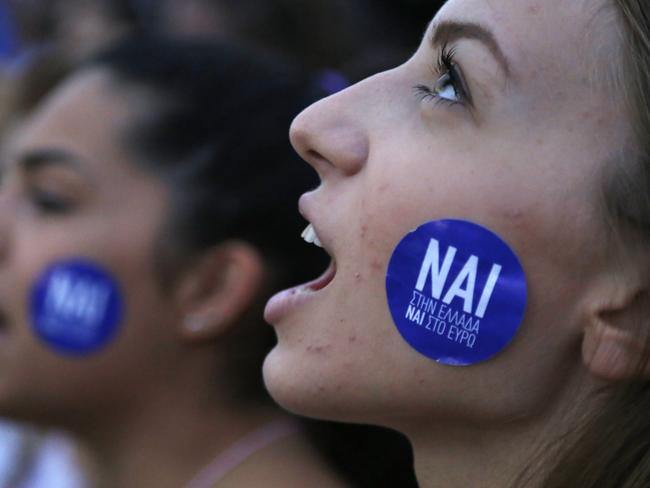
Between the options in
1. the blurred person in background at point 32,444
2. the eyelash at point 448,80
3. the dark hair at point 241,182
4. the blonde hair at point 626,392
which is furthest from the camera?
the blurred person in background at point 32,444

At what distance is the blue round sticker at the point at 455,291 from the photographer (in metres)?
1.62

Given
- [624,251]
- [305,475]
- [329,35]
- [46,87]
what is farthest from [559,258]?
[329,35]

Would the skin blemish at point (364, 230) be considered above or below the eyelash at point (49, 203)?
below

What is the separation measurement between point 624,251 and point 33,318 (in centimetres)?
152

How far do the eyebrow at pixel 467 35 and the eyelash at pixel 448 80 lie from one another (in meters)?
0.02

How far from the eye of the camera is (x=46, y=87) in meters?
3.51

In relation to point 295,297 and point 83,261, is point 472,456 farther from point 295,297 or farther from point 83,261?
point 83,261

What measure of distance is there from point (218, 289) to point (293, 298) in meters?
0.93

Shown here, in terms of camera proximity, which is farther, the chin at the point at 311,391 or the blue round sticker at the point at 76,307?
the blue round sticker at the point at 76,307

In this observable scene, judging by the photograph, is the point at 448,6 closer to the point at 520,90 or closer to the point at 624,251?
the point at 520,90

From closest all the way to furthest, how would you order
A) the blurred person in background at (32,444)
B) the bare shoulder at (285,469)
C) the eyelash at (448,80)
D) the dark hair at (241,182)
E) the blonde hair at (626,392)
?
the blonde hair at (626,392), the eyelash at (448,80), the bare shoulder at (285,469), the dark hair at (241,182), the blurred person in background at (32,444)

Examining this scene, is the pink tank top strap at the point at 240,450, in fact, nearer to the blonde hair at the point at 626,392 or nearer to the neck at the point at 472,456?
the neck at the point at 472,456

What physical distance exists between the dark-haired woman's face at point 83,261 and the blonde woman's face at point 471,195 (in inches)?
36.9

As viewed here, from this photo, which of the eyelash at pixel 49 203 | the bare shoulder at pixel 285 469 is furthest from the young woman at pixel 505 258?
the eyelash at pixel 49 203
